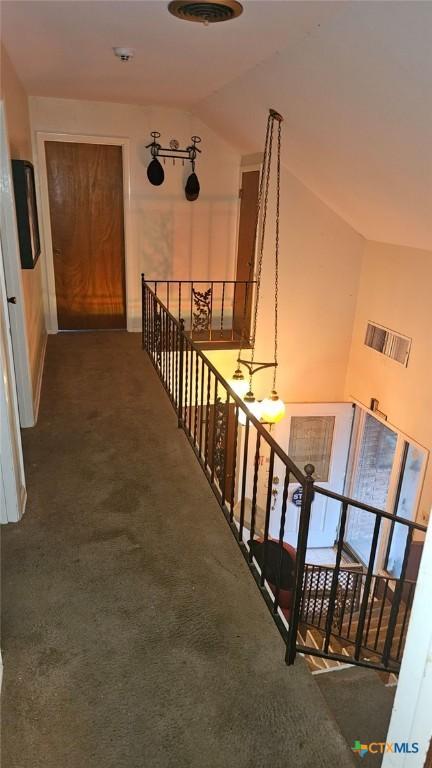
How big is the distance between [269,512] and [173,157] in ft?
15.6

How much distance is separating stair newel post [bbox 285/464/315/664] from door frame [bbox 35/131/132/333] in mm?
4698

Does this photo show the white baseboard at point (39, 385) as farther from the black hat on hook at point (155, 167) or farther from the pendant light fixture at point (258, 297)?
the black hat on hook at point (155, 167)

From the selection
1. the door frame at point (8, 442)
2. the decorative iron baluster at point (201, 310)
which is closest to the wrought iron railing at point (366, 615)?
the door frame at point (8, 442)

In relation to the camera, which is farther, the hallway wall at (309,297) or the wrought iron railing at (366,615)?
the hallway wall at (309,297)

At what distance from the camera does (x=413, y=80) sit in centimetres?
256

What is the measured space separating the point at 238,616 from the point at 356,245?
4715mm

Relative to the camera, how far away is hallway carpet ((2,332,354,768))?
162 cm

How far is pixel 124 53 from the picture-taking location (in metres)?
3.35

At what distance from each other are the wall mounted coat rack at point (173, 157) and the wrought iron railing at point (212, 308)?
1.05 m

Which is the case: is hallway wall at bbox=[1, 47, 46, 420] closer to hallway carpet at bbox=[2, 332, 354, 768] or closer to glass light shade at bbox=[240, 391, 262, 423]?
hallway carpet at bbox=[2, 332, 354, 768]

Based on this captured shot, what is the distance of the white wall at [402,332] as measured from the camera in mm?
4840

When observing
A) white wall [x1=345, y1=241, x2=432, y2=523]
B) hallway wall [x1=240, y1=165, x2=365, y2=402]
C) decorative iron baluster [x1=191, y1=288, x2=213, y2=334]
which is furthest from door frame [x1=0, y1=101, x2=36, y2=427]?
white wall [x1=345, y1=241, x2=432, y2=523]

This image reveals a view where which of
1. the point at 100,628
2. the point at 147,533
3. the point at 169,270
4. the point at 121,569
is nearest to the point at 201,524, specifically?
the point at 147,533

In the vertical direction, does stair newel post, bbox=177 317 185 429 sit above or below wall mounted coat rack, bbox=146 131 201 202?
below
